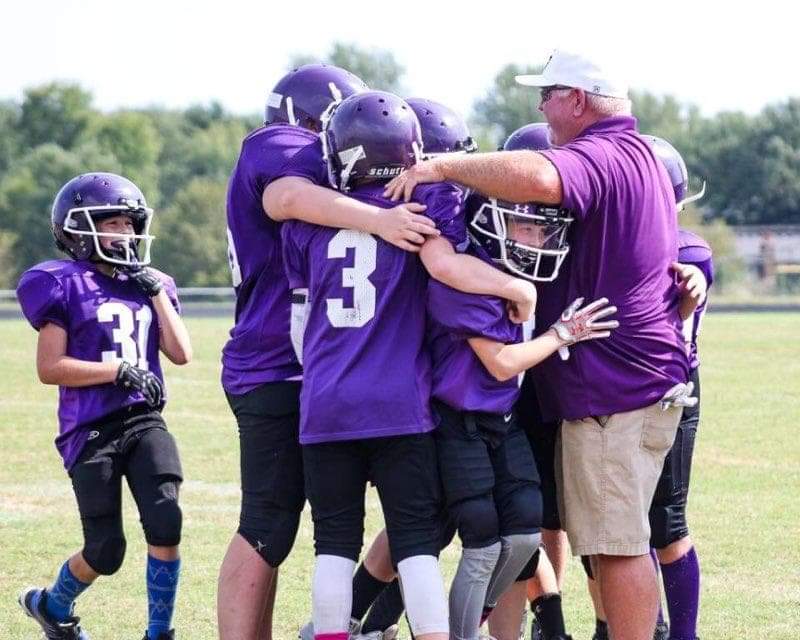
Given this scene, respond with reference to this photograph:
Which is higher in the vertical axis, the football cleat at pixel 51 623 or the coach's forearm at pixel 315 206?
the coach's forearm at pixel 315 206

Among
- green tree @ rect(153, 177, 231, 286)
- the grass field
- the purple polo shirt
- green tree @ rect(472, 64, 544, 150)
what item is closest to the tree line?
green tree @ rect(153, 177, 231, 286)

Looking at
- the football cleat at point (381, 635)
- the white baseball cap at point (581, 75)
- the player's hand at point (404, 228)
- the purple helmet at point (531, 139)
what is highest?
the white baseball cap at point (581, 75)

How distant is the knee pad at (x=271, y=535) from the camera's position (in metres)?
4.51

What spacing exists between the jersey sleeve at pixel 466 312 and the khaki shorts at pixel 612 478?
549mm

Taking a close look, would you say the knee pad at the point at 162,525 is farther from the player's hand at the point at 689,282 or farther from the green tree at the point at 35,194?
the green tree at the point at 35,194

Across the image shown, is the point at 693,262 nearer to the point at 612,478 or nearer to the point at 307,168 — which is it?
the point at 612,478

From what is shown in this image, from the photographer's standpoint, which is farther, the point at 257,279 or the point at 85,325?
the point at 85,325

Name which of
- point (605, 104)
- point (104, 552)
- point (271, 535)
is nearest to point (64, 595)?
point (104, 552)

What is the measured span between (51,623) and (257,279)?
1557mm

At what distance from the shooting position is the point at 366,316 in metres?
4.12

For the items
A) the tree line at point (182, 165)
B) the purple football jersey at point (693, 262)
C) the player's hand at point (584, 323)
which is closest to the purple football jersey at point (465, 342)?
the player's hand at point (584, 323)

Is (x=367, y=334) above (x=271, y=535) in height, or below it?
above

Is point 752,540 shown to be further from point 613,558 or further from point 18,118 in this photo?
point 18,118

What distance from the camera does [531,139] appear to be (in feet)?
17.2
